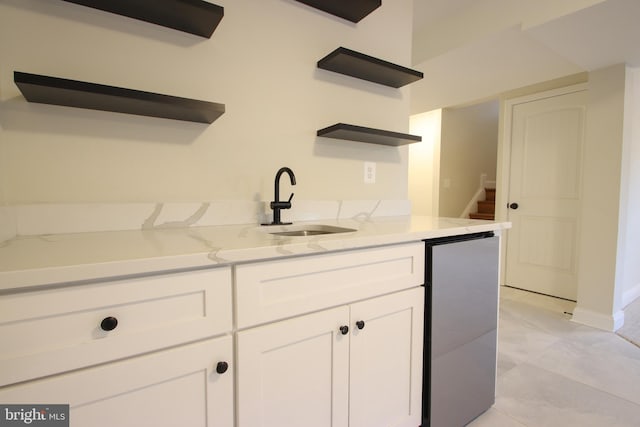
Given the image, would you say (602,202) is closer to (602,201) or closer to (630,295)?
(602,201)

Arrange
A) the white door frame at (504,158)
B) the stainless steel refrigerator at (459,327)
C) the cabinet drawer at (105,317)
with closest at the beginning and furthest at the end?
the cabinet drawer at (105,317) < the stainless steel refrigerator at (459,327) < the white door frame at (504,158)

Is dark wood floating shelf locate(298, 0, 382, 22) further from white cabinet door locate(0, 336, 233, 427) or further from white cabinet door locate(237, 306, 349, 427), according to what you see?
white cabinet door locate(0, 336, 233, 427)

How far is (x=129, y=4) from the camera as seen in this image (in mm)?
1051

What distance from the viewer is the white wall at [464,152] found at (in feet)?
13.7

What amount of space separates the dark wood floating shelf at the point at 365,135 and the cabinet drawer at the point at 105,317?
957mm

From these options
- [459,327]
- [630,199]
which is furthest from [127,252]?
[630,199]

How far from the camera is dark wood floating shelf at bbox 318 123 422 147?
1.47 meters

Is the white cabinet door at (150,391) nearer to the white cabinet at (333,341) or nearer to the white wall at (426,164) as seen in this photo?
the white cabinet at (333,341)

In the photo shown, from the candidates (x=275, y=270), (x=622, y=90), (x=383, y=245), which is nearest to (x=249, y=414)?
(x=275, y=270)

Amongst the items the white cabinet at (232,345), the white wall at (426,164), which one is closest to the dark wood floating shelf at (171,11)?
the white cabinet at (232,345)

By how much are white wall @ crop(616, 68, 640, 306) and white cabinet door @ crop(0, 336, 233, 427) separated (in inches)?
119

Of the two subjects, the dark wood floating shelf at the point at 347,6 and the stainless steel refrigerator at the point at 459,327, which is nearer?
the stainless steel refrigerator at the point at 459,327

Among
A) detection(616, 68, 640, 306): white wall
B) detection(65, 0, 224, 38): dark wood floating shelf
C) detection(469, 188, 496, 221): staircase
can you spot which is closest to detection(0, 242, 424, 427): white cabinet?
detection(65, 0, 224, 38): dark wood floating shelf

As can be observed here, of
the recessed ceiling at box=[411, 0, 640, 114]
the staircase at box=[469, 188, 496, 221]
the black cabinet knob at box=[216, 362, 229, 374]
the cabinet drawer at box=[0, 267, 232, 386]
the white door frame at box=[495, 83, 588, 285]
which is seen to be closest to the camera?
the cabinet drawer at box=[0, 267, 232, 386]
